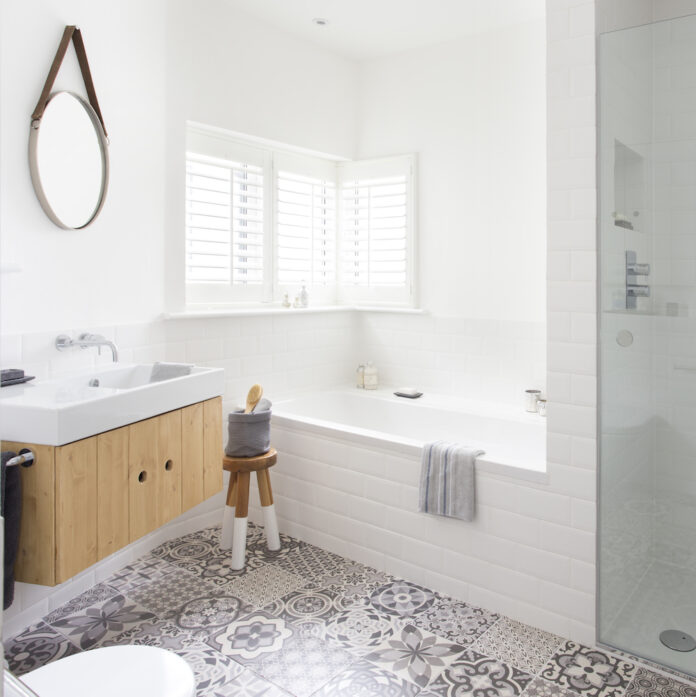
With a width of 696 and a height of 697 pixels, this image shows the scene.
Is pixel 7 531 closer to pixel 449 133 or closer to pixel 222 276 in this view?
pixel 222 276

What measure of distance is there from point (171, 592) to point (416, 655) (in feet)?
3.71

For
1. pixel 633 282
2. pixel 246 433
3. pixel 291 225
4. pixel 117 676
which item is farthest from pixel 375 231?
pixel 117 676

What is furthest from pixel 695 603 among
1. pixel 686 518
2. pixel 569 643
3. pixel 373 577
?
pixel 373 577

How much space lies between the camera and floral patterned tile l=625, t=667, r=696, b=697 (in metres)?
2.10

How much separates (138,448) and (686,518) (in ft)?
6.50

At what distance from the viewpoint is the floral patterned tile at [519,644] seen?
229cm

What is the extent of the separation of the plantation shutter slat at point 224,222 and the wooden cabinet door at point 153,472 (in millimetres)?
1335

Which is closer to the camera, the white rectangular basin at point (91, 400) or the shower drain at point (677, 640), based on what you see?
the white rectangular basin at point (91, 400)

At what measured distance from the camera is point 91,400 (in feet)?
6.84

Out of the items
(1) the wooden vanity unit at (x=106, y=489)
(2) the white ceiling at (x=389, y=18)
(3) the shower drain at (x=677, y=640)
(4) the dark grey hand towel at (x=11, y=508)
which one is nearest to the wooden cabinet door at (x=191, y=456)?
(1) the wooden vanity unit at (x=106, y=489)

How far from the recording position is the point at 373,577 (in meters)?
2.94

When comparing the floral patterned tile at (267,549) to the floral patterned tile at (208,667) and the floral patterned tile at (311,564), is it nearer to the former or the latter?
the floral patterned tile at (311,564)

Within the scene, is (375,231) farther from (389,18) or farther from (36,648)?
(36,648)

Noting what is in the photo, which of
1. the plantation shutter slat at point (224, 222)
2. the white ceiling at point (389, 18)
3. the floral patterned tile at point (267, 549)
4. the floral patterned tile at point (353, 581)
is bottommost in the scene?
the floral patterned tile at point (353, 581)
